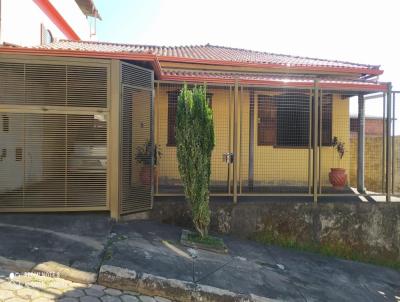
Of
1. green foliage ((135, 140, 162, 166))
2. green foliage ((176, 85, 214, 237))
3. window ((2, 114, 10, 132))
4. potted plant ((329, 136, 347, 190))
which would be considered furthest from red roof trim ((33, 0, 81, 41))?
potted plant ((329, 136, 347, 190))

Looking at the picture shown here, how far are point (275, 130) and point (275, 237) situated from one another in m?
3.50

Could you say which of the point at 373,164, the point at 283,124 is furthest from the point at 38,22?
the point at 373,164

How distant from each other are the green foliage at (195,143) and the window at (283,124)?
3.98m

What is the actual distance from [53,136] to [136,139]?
1.41m

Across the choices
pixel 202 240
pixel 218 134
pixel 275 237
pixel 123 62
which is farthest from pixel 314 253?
pixel 123 62

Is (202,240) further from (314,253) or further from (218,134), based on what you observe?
(218,134)

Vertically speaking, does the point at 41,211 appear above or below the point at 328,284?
above

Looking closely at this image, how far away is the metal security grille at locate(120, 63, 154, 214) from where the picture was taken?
19.6ft

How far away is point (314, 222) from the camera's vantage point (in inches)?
270

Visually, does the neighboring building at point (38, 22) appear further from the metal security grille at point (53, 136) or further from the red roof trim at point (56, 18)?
the metal security grille at point (53, 136)

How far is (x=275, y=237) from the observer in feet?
22.1

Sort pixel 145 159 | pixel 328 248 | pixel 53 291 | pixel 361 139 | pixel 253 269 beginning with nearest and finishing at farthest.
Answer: pixel 53 291 < pixel 253 269 < pixel 145 159 < pixel 328 248 < pixel 361 139

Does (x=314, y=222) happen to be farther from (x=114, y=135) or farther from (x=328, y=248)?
(x=114, y=135)

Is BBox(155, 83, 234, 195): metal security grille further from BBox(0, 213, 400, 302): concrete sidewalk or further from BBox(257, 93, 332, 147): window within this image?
BBox(0, 213, 400, 302): concrete sidewalk
